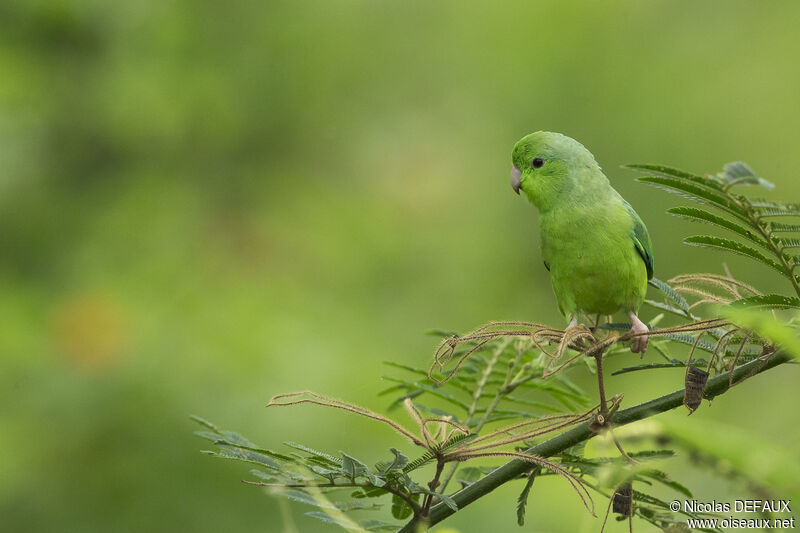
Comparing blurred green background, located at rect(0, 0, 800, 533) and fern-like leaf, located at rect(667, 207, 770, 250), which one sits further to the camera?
blurred green background, located at rect(0, 0, 800, 533)

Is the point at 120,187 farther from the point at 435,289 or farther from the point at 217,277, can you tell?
the point at 435,289

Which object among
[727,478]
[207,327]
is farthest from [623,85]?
[727,478]

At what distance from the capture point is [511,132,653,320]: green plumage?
4.75 ft

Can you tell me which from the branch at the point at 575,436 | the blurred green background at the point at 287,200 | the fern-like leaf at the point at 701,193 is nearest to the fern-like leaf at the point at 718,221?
the fern-like leaf at the point at 701,193

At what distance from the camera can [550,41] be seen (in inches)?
295

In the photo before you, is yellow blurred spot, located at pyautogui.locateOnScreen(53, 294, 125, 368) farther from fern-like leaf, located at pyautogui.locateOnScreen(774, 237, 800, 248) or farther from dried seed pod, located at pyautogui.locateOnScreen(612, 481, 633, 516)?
fern-like leaf, located at pyautogui.locateOnScreen(774, 237, 800, 248)

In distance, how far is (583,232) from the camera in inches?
58.9

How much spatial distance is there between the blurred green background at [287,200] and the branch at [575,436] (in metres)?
1.65

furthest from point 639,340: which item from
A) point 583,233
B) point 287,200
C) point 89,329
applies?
point 287,200

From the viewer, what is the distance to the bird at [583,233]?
145 cm

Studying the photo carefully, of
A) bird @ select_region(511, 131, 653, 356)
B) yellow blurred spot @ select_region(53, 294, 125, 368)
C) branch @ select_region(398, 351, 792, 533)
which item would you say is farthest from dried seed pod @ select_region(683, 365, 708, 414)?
yellow blurred spot @ select_region(53, 294, 125, 368)

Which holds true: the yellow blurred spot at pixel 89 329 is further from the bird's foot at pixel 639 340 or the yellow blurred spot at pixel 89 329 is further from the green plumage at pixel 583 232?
the bird's foot at pixel 639 340

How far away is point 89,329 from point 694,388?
4.02 m

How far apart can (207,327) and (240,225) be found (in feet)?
5.60
